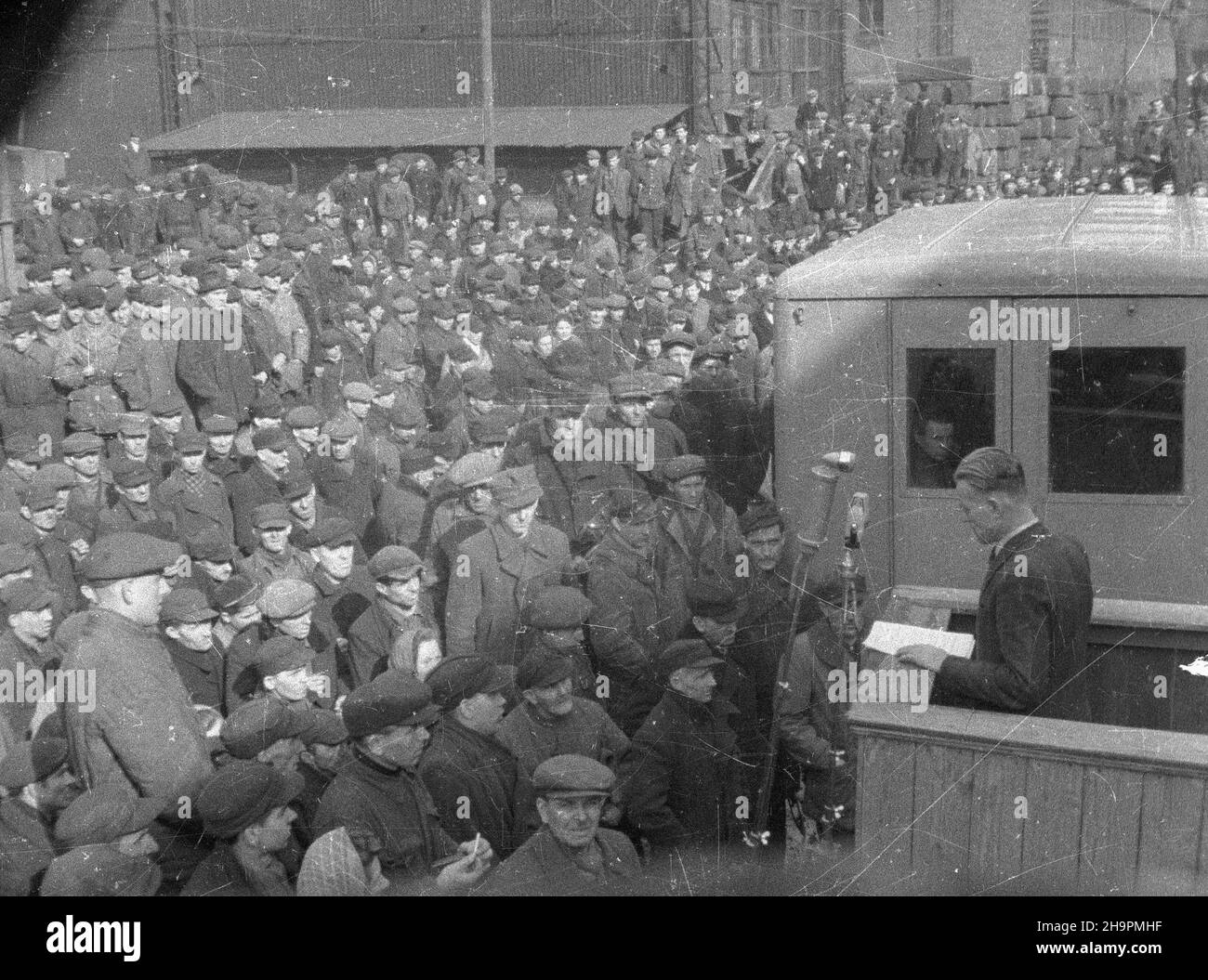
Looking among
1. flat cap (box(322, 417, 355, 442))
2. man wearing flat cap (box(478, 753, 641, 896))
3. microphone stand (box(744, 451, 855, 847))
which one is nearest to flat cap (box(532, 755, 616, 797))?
man wearing flat cap (box(478, 753, 641, 896))

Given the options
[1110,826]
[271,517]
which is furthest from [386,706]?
[1110,826]

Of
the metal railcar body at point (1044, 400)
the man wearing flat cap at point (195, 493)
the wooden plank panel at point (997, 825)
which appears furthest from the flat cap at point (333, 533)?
the wooden plank panel at point (997, 825)

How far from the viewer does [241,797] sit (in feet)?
10.9

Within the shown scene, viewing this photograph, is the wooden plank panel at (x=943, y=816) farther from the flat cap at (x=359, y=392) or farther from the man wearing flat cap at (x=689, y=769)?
the flat cap at (x=359, y=392)

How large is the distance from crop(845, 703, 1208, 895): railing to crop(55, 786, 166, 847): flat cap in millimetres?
1965

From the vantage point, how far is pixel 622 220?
5.52 meters

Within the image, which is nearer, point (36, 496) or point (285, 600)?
point (285, 600)

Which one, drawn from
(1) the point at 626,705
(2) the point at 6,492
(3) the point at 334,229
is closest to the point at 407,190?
(3) the point at 334,229

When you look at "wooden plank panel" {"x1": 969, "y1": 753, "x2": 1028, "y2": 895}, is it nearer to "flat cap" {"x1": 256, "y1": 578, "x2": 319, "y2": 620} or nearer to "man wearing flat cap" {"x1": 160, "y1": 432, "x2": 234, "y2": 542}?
"flat cap" {"x1": 256, "y1": 578, "x2": 319, "y2": 620}

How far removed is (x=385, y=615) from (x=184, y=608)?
725mm

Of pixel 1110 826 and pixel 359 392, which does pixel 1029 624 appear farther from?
pixel 359 392

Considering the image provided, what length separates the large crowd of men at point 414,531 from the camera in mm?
3641

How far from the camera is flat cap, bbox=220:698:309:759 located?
358cm

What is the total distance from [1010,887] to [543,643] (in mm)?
1551
